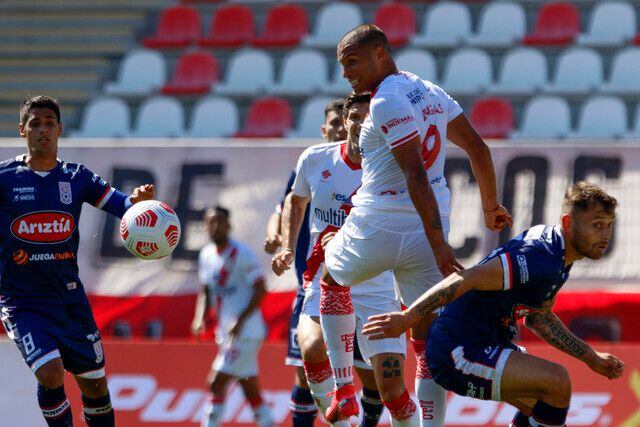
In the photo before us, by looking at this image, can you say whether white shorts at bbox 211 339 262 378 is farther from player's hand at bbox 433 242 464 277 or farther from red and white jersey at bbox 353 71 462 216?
player's hand at bbox 433 242 464 277

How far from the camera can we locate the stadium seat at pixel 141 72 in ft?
54.0

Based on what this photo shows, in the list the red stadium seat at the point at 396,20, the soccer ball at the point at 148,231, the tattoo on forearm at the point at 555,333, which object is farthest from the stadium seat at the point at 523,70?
the tattoo on forearm at the point at 555,333

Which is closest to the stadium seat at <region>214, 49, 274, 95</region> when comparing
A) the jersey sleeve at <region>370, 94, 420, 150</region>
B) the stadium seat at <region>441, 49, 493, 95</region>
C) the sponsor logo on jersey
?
the stadium seat at <region>441, 49, 493, 95</region>

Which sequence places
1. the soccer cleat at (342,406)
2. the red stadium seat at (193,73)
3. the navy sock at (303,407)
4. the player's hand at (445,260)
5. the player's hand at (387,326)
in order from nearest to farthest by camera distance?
the player's hand at (387,326) → the player's hand at (445,260) → the soccer cleat at (342,406) → the navy sock at (303,407) → the red stadium seat at (193,73)

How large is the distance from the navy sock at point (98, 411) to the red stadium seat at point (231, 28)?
10.1 metres

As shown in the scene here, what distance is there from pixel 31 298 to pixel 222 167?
4462 millimetres

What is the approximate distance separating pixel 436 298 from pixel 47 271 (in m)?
2.57

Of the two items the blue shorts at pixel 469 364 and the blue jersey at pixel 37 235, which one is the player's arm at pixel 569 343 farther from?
the blue jersey at pixel 37 235

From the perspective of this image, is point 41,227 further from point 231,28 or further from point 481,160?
point 231,28

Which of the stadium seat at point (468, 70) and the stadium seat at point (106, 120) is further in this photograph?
the stadium seat at point (106, 120)

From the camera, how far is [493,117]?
47.5 ft

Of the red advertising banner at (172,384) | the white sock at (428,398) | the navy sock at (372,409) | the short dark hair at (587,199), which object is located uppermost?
the short dark hair at (587,199)

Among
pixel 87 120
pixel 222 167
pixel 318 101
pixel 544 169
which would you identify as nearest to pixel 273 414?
pixel 222 167

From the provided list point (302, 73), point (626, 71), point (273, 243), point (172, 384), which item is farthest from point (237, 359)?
point (626, 71)
